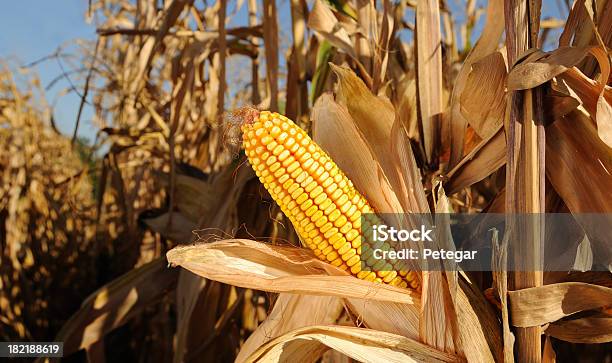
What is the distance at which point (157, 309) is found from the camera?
2.06 meters

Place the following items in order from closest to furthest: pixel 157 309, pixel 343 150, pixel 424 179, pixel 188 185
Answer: pixel 343 150
pixel 424 179
pixel 188 185
pixel 157 309

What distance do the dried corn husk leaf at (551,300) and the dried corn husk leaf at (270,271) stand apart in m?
0.12

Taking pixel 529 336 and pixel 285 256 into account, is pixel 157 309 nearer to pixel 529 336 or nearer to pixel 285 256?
pixel 285 256

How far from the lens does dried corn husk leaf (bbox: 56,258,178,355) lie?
1.37 m

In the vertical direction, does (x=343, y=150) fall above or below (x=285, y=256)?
above

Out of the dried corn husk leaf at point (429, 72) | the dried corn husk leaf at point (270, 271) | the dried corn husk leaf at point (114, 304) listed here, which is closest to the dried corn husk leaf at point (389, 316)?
the dried corn husk leaf at point (270, 271)

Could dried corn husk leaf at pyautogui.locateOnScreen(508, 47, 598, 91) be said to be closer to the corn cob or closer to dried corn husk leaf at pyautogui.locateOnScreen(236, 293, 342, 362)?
the corn cob

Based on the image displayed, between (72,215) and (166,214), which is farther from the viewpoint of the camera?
(72,215)

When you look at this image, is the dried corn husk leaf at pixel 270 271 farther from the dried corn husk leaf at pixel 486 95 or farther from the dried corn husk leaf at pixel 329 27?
the dried corn husk leaf at pixel 329 27

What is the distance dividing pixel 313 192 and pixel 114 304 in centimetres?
93

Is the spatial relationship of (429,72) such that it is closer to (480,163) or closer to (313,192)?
(480,163)

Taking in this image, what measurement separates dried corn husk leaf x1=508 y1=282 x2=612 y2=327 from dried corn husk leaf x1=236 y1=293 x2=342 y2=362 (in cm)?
26

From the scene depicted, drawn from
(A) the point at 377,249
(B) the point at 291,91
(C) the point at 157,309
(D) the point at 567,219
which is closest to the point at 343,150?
(A) the point at 377,249

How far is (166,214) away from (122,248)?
2.03ft
